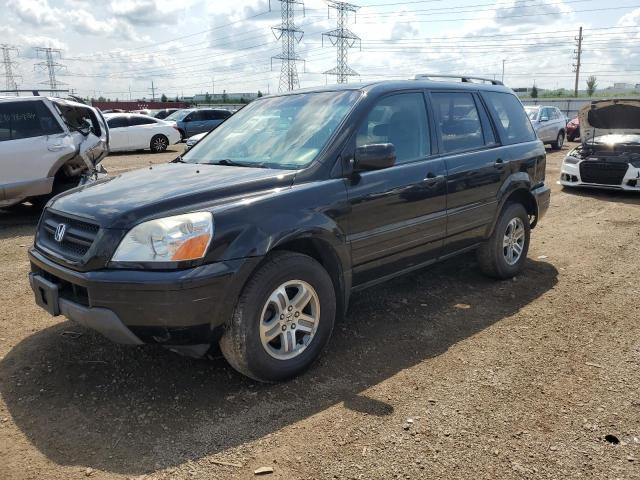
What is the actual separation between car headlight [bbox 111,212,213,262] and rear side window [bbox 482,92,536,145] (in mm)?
3391

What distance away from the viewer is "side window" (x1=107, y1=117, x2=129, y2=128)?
1925cm

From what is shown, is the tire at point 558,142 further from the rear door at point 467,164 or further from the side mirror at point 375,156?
the side mirror at point 375,156

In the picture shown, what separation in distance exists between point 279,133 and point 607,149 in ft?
28.3

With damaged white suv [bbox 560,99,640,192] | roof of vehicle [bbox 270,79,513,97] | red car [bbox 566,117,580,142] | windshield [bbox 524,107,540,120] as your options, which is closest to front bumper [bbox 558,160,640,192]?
damaged white suv [bbox 560,99,640,192]

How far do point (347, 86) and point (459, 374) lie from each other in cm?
225

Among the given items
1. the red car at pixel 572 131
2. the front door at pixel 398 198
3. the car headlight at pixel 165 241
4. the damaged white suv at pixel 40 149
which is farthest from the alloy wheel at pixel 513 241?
the red car at pixel 572 131

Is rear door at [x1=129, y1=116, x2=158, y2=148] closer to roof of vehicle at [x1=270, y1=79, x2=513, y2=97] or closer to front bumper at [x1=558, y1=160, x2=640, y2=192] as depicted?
front bumper at [x1=558, y1=160, x2=640, y2=192]

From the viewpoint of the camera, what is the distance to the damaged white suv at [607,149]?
32.9ft

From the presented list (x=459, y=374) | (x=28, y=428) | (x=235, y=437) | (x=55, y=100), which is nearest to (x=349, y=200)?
(x=459, y=374)

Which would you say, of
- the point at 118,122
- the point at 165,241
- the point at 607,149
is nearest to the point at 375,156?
the point at 165,241

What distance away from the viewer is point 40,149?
8.30 metres

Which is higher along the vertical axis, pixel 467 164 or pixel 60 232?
pixel 467 164

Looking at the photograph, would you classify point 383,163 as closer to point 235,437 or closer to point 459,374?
point 459,374

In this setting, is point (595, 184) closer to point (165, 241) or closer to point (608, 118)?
point (608, 118)
